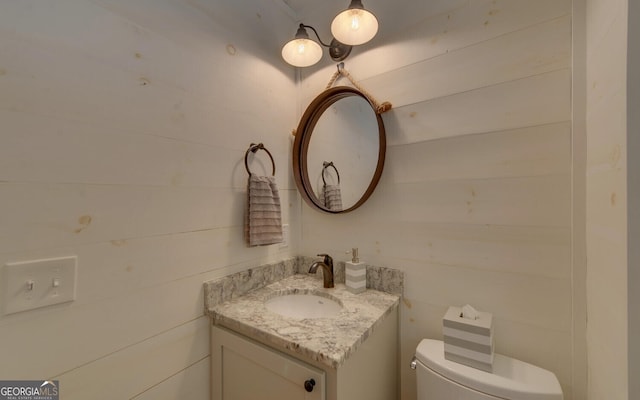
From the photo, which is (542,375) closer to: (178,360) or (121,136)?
(178,360)

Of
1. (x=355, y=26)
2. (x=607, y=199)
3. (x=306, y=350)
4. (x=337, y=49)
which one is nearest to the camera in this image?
(x=607, y=199)

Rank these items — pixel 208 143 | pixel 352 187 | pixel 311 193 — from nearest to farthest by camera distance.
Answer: pixel 208 143, pixel 352 187, pixel 311 193

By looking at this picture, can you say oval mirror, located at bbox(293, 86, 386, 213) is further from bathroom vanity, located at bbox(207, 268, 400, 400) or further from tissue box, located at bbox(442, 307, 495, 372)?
tissue box, located at bbox(442, 307, 495, 372)

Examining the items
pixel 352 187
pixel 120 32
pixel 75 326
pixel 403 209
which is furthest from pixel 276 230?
pixel 120 32

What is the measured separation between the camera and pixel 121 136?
0.82 m

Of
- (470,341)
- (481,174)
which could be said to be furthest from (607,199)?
(470,341)

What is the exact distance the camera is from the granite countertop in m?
0.76

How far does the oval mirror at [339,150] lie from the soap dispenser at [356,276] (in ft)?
0.89

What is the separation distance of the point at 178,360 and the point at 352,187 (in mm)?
1016

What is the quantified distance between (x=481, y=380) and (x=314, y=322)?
54 centimetres

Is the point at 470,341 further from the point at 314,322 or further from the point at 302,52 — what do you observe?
the point at 302,52

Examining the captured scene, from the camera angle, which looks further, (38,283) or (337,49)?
(337,49)

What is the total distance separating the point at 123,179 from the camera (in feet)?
2.70

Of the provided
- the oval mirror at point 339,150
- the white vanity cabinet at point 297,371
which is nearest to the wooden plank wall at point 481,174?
the oval mirror at point 339,150
